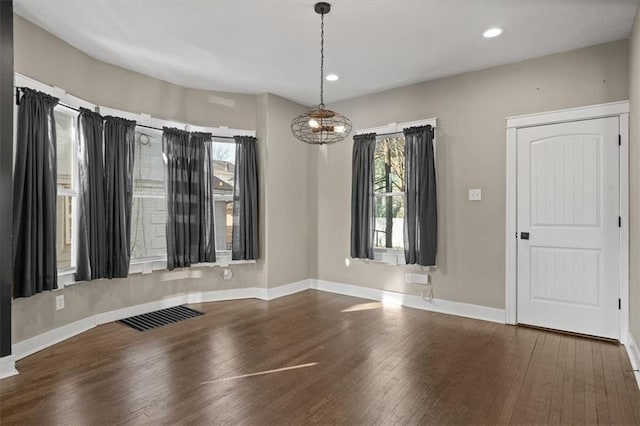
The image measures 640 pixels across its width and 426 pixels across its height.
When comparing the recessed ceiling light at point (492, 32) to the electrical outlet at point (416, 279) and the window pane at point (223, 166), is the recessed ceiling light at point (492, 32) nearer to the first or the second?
the electrical outlet at point (416, 279)

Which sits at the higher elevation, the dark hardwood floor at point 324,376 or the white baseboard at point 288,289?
the white baseboard at point 288,289

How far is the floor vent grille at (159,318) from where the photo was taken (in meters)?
3.84

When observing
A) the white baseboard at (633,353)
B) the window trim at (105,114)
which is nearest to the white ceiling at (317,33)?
the window trim at (105,114)

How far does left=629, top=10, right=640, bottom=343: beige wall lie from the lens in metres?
2.74

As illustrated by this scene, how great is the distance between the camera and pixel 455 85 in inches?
169

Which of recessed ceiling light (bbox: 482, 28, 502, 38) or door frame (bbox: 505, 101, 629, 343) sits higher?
recessed ceiling light (bbox: 482, 28, 502, 38)

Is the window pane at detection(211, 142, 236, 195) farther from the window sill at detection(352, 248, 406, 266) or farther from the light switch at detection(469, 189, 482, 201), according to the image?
the light switch at detection(469, 189, 482, 201)

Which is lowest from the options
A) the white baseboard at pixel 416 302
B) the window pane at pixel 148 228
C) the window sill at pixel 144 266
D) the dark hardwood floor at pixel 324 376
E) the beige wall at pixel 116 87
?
the dark hardwood floor at pixel 324 376

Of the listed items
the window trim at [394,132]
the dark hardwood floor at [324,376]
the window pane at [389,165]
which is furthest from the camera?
the window pane at [389,165]

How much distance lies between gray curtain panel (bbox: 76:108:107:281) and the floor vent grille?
2.03ft

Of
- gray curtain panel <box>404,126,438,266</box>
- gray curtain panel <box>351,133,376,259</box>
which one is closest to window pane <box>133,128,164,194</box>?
gray curtain panel <box>351,133,376,259</box>

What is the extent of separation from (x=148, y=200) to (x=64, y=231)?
1024mm

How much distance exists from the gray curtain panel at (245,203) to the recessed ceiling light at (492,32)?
3.05 metres

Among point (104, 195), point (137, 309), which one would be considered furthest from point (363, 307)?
point (104, 195)
